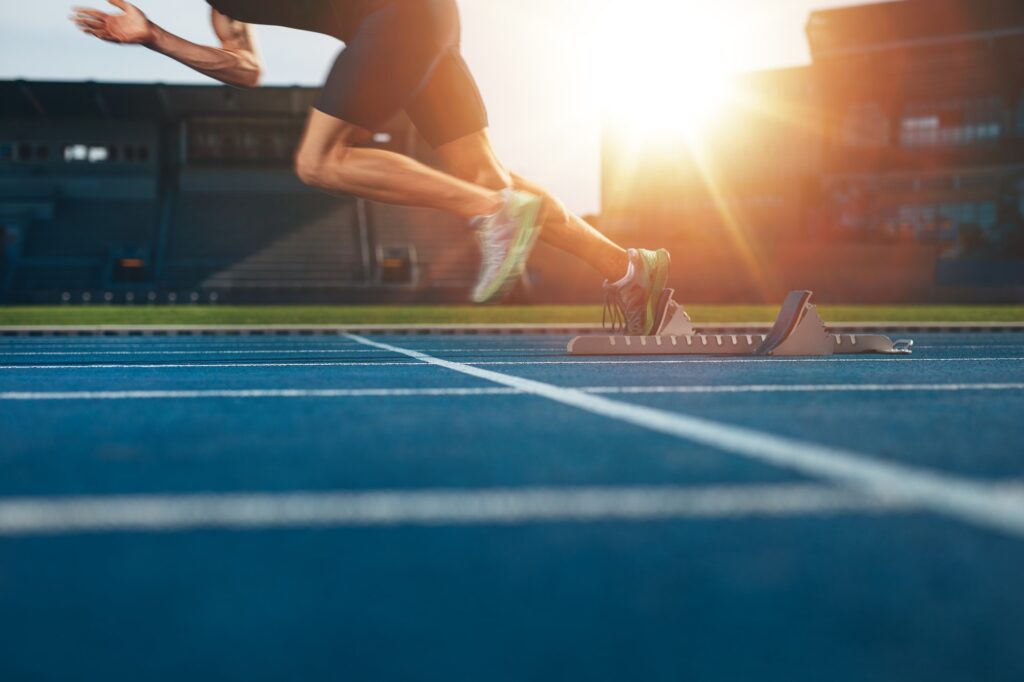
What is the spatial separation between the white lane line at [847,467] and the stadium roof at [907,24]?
44.9 m

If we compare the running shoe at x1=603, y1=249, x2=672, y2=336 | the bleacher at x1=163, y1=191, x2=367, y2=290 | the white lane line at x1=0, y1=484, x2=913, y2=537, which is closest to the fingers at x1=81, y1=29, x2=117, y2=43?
the running shoe at x1=603, y1=249, x2=672, y2=336

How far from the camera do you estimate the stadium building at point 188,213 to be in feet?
111

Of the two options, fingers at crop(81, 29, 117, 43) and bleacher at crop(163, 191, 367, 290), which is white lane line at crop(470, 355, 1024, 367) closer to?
fingers at crop(81, 29, 117, 43)

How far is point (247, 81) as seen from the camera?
6660mm

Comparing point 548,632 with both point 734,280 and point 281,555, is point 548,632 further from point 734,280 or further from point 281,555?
point 734,280

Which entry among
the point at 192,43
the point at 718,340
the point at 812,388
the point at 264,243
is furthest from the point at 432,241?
the point at 812,388

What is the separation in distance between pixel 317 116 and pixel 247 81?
1214mm

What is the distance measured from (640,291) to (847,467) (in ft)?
15.2

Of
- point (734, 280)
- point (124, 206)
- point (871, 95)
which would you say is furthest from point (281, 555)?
point (871, 95)

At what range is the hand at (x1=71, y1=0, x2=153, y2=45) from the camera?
5875 millimetres

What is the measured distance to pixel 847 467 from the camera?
103 inches

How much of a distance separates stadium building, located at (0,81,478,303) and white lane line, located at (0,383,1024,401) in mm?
27253

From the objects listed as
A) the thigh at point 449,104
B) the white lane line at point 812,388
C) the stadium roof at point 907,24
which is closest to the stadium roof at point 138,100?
the stadium roof at point 907,24

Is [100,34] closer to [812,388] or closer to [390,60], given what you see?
[390,60]
